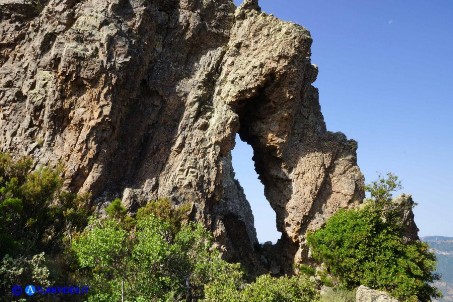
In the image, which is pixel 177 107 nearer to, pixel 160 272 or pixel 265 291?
pixel 160 272

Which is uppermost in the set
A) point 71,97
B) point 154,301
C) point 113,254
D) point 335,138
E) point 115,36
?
point 115,36

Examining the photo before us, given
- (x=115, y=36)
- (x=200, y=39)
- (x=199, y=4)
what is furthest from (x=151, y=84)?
(x=199, y=4)

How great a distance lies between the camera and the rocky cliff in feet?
87.7

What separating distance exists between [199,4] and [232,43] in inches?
175

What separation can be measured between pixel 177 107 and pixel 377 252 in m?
18.8

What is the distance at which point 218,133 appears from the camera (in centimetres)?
3027

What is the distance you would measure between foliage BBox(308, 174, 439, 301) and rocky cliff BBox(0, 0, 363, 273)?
8.48 ft

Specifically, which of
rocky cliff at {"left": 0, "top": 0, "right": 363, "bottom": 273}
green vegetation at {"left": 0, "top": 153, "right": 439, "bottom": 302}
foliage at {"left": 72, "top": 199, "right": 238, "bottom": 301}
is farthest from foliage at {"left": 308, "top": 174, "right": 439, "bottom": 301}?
foliage at {"left": 72, "top": 199, "right": 238, "bottom": 301}

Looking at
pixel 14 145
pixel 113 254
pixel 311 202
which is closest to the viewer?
pixel 113 254

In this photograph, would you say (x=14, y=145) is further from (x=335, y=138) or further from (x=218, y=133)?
(x=335, y=138)

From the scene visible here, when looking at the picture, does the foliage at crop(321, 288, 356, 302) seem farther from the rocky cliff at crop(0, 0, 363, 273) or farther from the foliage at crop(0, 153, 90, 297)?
the foliage at crop(0, 153, 90, 297)

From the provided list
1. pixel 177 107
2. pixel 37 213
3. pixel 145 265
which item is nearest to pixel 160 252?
pixel 145 265

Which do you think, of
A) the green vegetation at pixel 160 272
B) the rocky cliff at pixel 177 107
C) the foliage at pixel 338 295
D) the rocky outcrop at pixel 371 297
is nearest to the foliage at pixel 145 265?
the green vegetation at pixel 160 272

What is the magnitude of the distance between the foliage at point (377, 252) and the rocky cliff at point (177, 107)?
2.58 m
